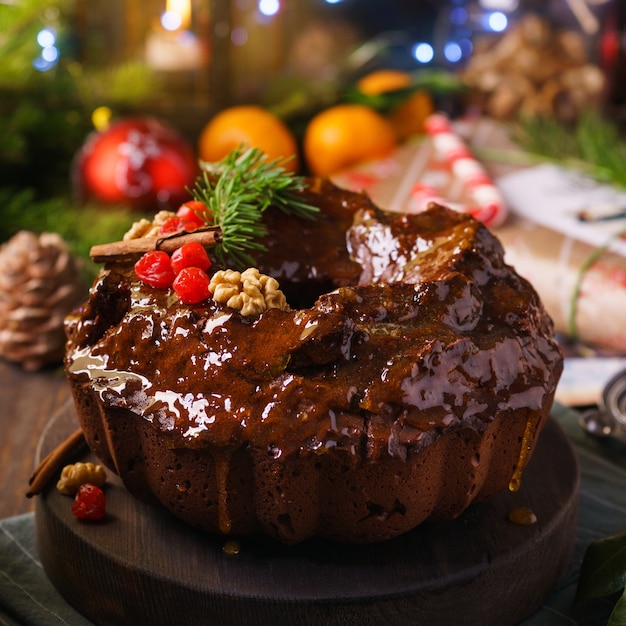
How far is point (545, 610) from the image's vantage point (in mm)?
1691

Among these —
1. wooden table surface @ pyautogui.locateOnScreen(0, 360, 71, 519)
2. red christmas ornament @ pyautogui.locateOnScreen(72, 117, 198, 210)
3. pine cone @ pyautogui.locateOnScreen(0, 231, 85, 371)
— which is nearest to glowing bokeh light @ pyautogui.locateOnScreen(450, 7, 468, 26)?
red christmas ornament @ pyautogui.locateOnScreen(72, 117, 198, 210)

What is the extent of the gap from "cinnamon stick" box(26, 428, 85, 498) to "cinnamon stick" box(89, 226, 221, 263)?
394mm

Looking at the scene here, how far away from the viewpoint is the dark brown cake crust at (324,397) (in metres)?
1.44

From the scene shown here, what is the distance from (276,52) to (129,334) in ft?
10.1

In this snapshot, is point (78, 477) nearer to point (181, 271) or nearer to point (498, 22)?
point (181, 271)

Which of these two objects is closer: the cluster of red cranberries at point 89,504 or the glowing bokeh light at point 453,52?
the cluster of red cranberries at point 89,504

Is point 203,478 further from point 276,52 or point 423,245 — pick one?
point 276,52

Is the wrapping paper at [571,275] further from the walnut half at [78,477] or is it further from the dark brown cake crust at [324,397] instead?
the walnut half at [78,477]

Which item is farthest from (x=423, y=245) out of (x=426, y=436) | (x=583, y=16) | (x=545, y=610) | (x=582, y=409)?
(x=583, y=16)

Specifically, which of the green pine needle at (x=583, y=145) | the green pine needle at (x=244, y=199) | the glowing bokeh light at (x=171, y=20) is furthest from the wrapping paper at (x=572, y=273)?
the glowing bokeh light at (x=171, y=20)

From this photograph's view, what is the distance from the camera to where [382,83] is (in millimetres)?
4148

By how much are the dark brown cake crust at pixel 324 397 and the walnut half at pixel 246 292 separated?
0.02 meters

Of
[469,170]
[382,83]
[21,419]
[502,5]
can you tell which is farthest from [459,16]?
[21,419]

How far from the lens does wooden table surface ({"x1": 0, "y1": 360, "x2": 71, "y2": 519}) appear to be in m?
2.09
